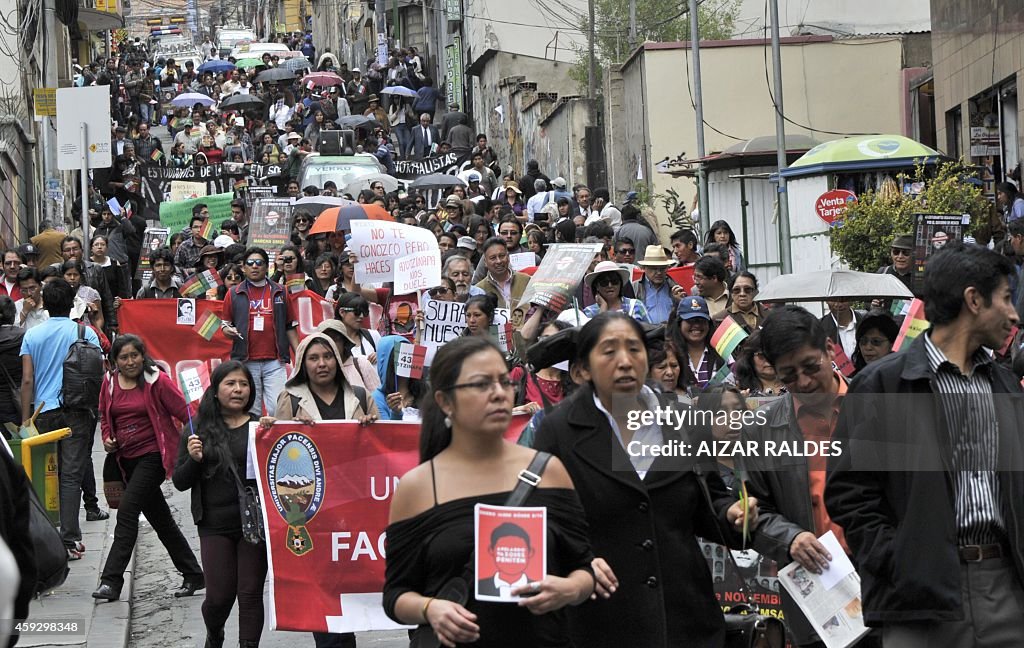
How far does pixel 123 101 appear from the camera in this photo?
50.1 metres

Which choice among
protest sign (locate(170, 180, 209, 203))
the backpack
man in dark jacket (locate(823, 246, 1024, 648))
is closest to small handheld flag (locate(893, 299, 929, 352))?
man in dark jacket (locate(823, 246, 1024, 648))

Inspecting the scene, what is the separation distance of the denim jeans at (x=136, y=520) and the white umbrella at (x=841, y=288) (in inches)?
162

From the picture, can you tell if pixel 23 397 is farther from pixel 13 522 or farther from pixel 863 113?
pixel 863 113

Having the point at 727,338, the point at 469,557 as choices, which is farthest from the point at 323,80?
the point at 469,557

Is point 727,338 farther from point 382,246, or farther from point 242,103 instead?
point 242,103

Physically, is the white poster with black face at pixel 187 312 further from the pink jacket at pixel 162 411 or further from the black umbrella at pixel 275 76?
the black umbrella at pixel 275 76

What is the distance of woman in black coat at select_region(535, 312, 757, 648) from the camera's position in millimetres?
5207

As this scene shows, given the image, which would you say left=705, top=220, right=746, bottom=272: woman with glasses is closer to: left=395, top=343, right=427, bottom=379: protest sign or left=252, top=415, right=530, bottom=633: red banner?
left=395, top=343, right=427, bottom=379: protest sign

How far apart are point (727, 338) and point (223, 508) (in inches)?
129

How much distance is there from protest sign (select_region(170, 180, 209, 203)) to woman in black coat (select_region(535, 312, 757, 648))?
73.9 feet

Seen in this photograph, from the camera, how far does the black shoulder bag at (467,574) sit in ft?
15.1

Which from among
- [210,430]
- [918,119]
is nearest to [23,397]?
[210,430]

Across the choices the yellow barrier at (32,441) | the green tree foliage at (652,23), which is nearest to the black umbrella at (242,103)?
the green tree foliage at (652,23)

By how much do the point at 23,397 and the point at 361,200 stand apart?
12643 millimetres
